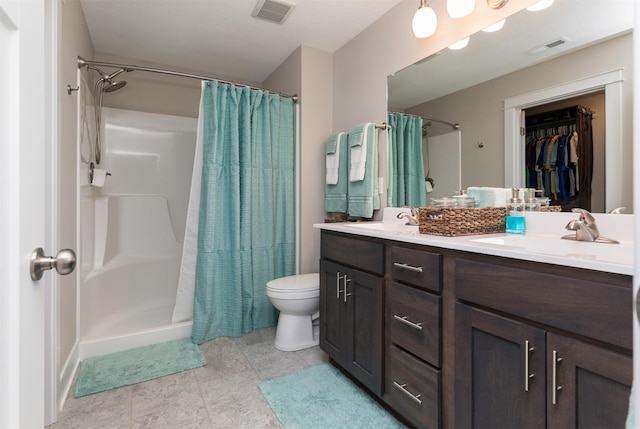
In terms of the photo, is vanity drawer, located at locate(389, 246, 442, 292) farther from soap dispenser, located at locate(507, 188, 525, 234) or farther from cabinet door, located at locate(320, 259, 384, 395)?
soap dispenser, located at locate(507, 188, 525, 234)

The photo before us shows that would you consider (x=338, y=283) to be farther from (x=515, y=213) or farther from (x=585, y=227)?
(x=585, y=227)

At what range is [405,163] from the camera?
7.06ft

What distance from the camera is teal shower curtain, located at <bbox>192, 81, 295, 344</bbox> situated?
2309mm

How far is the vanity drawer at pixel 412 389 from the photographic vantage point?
120 cm

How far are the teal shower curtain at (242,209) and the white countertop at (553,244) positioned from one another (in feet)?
3.48

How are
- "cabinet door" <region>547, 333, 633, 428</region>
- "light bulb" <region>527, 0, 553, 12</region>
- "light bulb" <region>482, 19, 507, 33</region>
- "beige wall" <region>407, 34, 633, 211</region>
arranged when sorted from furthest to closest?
"light bulb" <region>482, 19, 507, 33</region> < "light bulb" <region>527, 0, 553, 12</region> < "beige wall" <region>407, 34, 633, 211</region> < "cabinet door" <region>547, 333, 633, 428</region>

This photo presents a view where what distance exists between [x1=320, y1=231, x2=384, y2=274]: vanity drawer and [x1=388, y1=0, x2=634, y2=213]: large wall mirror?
26.3 inches

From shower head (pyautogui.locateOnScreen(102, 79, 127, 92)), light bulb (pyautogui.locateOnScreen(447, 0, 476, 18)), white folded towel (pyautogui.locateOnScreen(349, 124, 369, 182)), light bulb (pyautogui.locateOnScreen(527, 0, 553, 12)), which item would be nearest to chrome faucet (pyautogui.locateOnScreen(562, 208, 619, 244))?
light bulb (pyautogui.locateOnScreen(527, 0, 553, 12))

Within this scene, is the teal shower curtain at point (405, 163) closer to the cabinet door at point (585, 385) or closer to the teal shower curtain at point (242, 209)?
the teal shower curtain at point (242, 209)

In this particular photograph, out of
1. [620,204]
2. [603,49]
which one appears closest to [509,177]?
[620,204]

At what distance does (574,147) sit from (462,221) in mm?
564

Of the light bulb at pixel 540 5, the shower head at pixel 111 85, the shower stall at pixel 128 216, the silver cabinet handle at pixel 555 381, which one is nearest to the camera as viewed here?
the silver cabinet handle at pixel 555 381

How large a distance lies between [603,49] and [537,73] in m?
0.23

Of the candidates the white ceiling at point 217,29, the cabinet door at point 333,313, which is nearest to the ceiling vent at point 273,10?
the white ceiling at point 217,29
